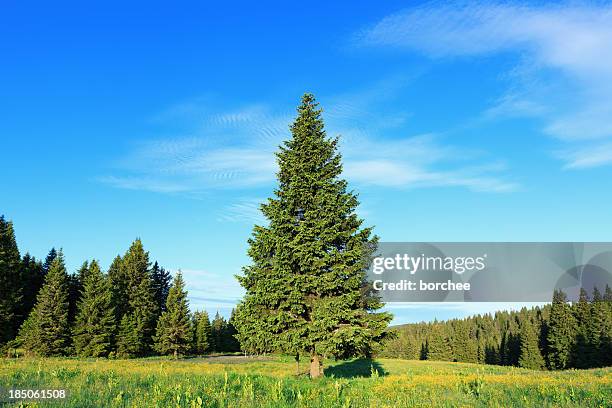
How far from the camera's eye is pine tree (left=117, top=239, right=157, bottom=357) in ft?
200

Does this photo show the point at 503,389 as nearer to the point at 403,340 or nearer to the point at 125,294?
the point at 125,294

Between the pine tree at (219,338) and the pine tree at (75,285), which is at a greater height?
the pine tree at (75,285)

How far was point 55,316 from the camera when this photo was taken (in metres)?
54.2

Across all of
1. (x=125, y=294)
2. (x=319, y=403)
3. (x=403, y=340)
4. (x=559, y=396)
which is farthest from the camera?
(x=403, y=340)

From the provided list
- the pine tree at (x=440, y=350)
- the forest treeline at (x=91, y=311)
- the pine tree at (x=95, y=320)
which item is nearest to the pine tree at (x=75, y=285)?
the forest treeline at (x=91, y=311)

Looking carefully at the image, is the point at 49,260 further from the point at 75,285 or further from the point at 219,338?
the point at 219,338

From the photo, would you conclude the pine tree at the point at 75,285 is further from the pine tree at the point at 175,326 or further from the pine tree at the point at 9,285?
the pine tree at the point at 175,326

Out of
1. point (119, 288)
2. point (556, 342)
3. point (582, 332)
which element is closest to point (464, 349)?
point (556, 342)

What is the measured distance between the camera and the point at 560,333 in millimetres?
75500

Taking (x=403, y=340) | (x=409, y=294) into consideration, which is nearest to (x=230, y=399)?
(x=409, y=294)

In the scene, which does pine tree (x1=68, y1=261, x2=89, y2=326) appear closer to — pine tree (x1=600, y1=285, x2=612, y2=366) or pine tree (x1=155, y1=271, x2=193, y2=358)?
pine tree (x1=155, y1=271, x2=193, y2=358)

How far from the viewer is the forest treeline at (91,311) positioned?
54281 millimetres

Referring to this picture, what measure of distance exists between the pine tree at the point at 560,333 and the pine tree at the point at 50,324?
74201 millimetres

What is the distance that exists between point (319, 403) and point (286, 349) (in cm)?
1094
